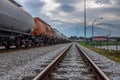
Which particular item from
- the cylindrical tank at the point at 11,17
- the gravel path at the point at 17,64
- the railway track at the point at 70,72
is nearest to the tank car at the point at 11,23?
the cylindrical tank at the point at 11,17

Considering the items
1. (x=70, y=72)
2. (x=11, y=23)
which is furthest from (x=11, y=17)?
(x=70, y=72)

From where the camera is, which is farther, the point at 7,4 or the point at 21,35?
the point at 21,35

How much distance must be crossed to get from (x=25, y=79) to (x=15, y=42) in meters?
20.3

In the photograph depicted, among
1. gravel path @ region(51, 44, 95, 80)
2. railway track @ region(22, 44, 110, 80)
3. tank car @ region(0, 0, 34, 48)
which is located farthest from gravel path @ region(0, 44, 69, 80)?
tank car @ region(0, 0, 34, 48)

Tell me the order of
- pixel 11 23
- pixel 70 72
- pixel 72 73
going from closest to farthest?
pixel 72 73
pixel 70 72
pixel 11 23

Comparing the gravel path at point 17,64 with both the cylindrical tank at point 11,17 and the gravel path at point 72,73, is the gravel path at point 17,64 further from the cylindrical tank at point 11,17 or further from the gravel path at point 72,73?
the cylindrical tank at point 11,17

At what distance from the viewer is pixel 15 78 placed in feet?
27.5

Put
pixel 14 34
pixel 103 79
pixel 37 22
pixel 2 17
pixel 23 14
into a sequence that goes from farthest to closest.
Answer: pixel 37 22
pixel 23 14
pixel 14 34
pixel 2 17
pixel 103 79

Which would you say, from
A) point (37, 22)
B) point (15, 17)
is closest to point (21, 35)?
point (15, 17)

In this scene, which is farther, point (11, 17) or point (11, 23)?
point (11, 23)

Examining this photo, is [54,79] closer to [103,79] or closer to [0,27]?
[103,79]

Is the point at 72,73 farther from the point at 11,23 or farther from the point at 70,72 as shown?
the point at 11,23

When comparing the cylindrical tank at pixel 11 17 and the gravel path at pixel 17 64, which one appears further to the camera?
the cylindrical tank at pixel 11 17

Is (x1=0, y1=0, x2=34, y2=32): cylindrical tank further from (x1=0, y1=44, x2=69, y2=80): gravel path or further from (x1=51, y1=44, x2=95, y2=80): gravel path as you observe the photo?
(x1=51, y1=44, x2=95, y2=80): gravel path
